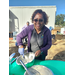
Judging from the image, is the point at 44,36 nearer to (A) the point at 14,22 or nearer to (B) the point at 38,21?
(B) the point at 38,21

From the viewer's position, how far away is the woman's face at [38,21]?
0.94 metres

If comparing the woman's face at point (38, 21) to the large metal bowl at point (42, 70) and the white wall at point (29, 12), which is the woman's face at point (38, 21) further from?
the large metal bowl at point (42, 70)

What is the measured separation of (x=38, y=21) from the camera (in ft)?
3.11

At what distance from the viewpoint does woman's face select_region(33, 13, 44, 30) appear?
939 mm

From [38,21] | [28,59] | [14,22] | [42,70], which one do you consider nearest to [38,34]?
[38,21]

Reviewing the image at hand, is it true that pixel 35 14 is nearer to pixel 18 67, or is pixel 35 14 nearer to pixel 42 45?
pixel 42 45

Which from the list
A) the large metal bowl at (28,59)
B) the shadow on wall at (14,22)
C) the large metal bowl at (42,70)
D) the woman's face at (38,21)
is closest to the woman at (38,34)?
the woman's face at (38,21)

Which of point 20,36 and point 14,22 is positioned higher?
point 14,22

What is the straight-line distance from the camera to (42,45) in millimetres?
1034
